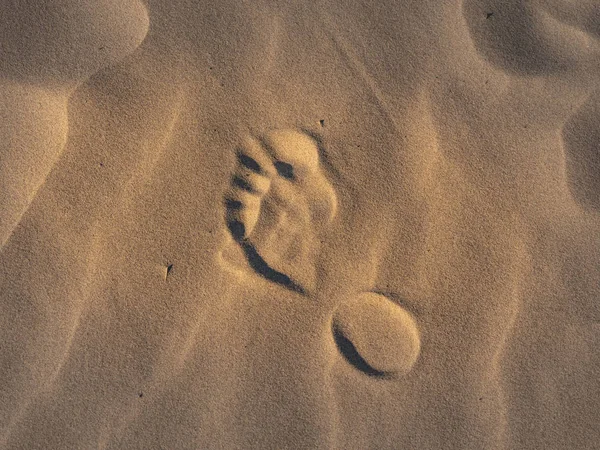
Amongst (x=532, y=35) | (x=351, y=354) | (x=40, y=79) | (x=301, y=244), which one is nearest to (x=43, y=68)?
(x=40, y=79)

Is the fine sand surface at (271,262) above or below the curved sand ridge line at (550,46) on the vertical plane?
below

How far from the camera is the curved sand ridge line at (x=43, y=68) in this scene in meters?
1.34

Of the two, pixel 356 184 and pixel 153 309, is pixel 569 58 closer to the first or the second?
pixel 356 184

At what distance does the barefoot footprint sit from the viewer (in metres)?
1.34

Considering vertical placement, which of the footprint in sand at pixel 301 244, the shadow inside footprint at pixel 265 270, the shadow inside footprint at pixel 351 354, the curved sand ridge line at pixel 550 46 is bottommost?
the shadow inside footprint at pixel 351 354

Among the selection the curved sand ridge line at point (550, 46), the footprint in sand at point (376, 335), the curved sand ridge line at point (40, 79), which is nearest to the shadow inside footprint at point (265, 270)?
the footprint in sand at point (376, 335)

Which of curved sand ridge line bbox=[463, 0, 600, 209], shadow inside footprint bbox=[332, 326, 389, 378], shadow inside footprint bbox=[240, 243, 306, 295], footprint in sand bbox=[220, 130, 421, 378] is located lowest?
shadow inside footprint bbox=[332, 326, 389, 378]

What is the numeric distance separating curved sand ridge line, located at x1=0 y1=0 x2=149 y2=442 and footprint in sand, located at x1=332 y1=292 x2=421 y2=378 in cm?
83

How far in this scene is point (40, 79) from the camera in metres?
1.36

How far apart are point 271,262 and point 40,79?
0.89 m

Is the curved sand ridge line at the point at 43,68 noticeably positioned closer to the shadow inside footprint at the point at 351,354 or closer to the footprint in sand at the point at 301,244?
the footprint in sand at the point at 301,244

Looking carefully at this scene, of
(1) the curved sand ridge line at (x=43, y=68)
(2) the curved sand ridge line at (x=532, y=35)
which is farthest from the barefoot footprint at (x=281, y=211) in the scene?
(2) the curved sand ridge line at (x=532, y=35)

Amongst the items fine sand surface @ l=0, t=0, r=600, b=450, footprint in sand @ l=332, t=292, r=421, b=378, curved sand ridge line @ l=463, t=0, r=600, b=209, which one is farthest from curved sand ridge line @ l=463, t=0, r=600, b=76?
footprint in sand @ l=332, t=292, r=421, b=378

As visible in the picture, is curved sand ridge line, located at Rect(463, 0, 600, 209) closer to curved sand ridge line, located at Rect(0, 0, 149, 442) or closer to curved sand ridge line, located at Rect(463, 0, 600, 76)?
curved sand ridge line, located at Rect(463, 0, 600, 76)
